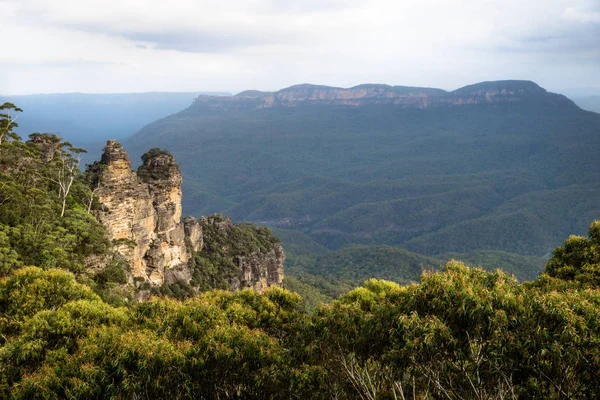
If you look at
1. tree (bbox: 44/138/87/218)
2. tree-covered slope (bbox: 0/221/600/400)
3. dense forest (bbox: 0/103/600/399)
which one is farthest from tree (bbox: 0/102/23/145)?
tree-covered slope (bbox: 0/221/600/400)

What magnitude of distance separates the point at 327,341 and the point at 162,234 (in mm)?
23651

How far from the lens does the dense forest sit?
828 centimetres

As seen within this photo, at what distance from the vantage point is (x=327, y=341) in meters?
11.1

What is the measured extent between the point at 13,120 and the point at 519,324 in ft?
91.5

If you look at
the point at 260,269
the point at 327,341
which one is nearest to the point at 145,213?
the point at 260,269

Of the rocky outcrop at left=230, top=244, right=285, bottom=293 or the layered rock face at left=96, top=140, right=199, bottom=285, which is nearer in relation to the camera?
the layered rock face at left=96, top=140, right=199, bottom=285

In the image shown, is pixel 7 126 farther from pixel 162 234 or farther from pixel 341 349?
pixel 341 349

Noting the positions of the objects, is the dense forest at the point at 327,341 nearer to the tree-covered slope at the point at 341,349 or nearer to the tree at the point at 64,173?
the tree-covered slope at the point at 341,349

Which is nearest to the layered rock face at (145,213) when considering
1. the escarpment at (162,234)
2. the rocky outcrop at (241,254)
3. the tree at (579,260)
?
the escarpment at (162,234)

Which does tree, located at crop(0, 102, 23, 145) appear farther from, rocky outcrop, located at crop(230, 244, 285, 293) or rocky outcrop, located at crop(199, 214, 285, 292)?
rocky outcrop, located at crop(230, 244, 285, 293)

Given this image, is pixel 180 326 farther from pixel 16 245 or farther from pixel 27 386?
pixel 16 245

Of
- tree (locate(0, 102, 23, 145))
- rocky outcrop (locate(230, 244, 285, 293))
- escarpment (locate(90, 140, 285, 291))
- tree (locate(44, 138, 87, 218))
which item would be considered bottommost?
rocky outcrop (locate(230, 244, 285, 293))

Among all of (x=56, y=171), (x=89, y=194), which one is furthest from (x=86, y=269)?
(x=56, y=171)

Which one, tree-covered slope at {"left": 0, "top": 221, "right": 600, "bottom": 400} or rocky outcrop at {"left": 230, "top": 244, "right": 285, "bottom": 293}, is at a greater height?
tree-covered slope at {"left": 0, "top": 221, "right": 600, "bottom": 400}
